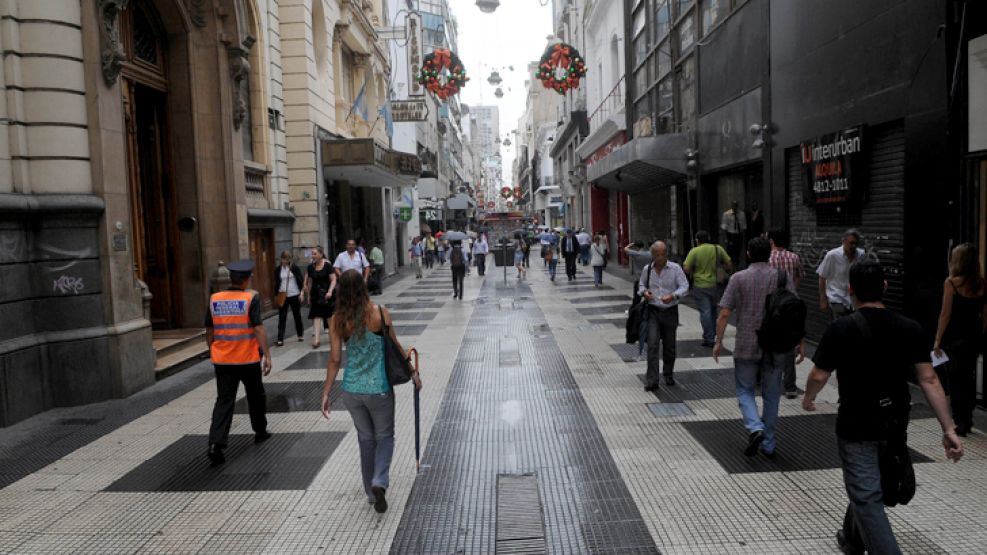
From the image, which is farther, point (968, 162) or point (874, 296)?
point (968, 162)

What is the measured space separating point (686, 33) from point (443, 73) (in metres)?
6.75

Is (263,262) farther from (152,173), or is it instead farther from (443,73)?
(443,73)

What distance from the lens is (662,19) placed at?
806 inches

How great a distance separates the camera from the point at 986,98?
23.0 feet

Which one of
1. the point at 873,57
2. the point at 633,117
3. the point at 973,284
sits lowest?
the point at 973,284

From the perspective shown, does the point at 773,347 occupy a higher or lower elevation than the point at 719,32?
lower

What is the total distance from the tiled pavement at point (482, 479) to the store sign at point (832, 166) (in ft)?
8.24

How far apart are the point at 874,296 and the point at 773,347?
2.07 metres

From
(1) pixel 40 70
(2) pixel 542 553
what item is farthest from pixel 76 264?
(2) pixel 542 553

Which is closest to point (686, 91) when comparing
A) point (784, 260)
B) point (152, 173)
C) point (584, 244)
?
point (784, 260)

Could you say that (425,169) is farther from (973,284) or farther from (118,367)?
(973,284)

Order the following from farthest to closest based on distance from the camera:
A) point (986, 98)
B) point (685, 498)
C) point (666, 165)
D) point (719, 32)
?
point (666, 165)
point (719, 32)
point (986, 98)
point (685, 498)

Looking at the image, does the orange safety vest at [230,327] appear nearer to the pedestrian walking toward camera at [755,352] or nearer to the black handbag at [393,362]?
the black handbag at [393,362]

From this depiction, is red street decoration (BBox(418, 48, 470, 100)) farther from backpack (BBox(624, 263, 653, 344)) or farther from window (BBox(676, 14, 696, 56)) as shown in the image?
backpack (BBox(624, 263, 653, 344))
